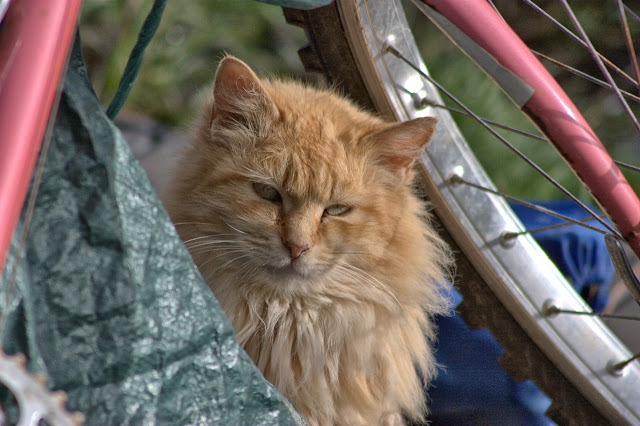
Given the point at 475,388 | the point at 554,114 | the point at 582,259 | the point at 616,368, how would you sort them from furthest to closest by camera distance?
the point at 582,259, the point at 475,388, the point at 616,368, the point at 554,114

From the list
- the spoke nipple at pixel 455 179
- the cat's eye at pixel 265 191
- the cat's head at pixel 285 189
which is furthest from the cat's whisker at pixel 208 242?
the spoke nipple at pixel 455 179

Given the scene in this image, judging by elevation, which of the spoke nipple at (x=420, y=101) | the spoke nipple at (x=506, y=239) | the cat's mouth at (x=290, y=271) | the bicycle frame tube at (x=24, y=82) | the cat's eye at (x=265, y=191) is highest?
the bicycle frame tube at (x=24, y=82)

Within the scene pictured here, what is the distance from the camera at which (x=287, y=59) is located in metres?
3.77

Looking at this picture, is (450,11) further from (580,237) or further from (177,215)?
(580,237)

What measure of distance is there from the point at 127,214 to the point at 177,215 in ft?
1.57

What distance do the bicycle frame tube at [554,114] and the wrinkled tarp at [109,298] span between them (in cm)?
46

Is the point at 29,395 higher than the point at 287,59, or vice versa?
the point at 287,59

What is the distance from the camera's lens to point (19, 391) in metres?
0.50

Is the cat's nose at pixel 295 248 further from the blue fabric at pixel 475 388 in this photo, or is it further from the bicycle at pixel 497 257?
the blue fabric at pixel 475 388

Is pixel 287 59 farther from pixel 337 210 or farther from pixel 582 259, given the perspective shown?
pixel 337 210

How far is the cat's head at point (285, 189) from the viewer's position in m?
1.12

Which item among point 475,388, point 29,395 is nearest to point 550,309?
point 475,388

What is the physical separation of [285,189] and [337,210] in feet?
0.39

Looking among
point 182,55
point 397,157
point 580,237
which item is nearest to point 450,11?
point 397,157
